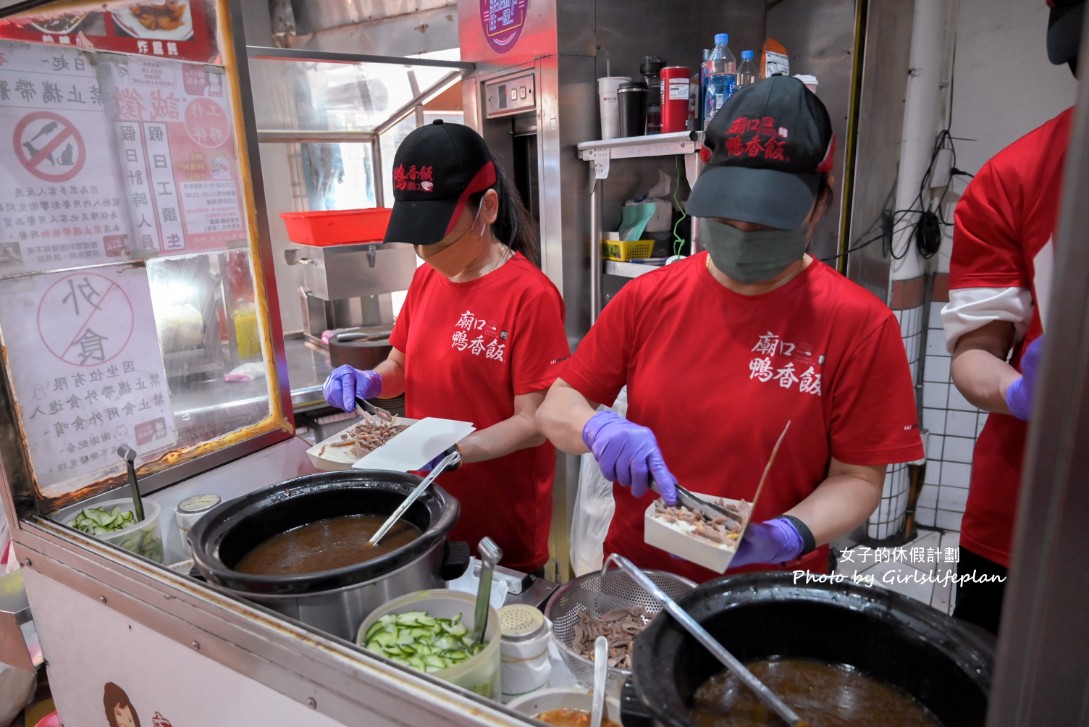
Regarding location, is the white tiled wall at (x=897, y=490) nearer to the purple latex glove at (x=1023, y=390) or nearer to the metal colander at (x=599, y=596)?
the purple latex glove at (x=1023, y=390)

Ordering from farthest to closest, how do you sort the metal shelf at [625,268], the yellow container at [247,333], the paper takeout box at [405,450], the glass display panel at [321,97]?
1. the glass display panel at [321,97]
2. the metal shelf at [625,268]
3. the yellow container at [247,333]
4. the paper takeout box at [405,450]

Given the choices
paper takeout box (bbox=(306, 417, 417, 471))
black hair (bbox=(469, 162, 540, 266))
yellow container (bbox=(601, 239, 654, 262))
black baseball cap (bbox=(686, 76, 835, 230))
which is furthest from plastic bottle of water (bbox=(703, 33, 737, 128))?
paper takeout box (bbox=(306, 417, 417, 471))

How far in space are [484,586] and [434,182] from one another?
3.90 ft

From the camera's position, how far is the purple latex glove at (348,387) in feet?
6.88

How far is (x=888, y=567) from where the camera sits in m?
3.67

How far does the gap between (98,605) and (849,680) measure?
1334 millimetres

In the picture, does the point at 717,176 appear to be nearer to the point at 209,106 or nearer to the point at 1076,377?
the point at 1076,377

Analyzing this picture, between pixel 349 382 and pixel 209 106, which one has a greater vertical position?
pixel 209 106

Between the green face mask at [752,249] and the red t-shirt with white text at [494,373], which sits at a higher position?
the green face mask at [752,249]

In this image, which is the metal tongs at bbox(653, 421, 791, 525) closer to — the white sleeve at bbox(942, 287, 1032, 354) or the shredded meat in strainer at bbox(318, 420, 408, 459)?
the white sleeve at bbox(942, 287, 1032, 354)

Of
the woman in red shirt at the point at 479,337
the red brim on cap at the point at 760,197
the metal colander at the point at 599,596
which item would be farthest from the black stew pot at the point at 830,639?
the woman in red shirt at the point at 479,337

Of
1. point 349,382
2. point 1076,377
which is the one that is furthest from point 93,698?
point 1076,377

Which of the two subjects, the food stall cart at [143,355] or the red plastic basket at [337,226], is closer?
the food stall cart at [143,355]

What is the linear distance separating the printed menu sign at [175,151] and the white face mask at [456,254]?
20.7 inches
